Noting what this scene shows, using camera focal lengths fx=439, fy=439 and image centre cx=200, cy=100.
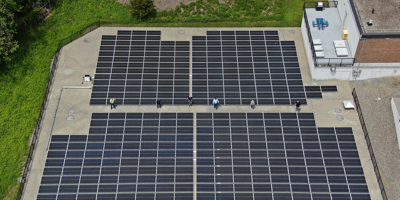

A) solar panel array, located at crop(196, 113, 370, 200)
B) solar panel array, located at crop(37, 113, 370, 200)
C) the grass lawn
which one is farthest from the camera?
the grass lawn

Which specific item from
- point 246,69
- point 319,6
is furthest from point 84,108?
point 319,6

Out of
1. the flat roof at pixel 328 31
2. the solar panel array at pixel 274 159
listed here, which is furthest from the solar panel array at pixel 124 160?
the flat roof at pixel 328 31

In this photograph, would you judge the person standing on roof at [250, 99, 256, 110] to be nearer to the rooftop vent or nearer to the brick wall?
the brick wall

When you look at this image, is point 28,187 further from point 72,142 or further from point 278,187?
point 278,187

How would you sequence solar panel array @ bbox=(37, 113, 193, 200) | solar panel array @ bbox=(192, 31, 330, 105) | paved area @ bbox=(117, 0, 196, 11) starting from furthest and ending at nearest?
paved area @ bbox=(117, 0, 196, 11) → solar panel array @ bbox=(192, 31, 330, 105) → solar panel array @ bbox=(37, 113, 193, 200)

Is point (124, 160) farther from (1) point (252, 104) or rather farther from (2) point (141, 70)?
(1) point (252, 104)

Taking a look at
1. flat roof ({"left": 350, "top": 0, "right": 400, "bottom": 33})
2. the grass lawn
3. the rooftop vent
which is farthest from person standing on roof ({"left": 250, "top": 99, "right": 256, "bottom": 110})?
the rooftop vent

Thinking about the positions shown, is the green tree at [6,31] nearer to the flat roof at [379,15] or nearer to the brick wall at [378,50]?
the brick wall at [378,50]
